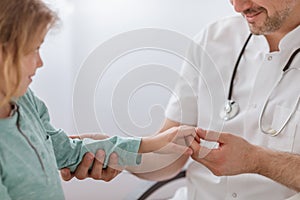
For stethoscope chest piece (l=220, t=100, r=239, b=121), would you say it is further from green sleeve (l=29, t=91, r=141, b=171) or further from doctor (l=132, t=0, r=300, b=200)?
green sleeve (l=29, t=91, r=141, b=171)

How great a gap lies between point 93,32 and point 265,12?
950mm

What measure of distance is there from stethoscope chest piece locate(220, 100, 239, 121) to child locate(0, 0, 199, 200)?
567 millimetres

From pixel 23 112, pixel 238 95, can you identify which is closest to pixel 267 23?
pixel 238 95

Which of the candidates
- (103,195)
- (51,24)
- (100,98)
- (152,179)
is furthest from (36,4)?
(103,195)

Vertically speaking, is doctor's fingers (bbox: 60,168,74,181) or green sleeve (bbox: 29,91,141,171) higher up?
green sleeve (bbox: 29,91,141,171)

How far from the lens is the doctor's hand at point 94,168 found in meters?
1.15

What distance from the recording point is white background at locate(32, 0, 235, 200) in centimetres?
204

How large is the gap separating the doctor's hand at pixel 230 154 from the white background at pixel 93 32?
2.80ft

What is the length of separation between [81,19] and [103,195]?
76 cm

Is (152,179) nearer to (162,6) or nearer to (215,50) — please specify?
(215,50)

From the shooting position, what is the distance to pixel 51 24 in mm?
903

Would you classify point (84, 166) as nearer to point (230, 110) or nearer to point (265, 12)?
point (230, 110)

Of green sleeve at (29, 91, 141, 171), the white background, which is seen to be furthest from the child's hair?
the white background

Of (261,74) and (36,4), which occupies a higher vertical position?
(36,4)
